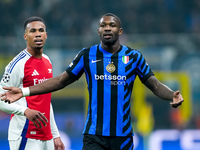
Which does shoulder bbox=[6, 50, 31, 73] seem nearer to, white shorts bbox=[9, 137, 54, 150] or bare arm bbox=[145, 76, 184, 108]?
white shorts bbox=[9, 137, 54, 150]

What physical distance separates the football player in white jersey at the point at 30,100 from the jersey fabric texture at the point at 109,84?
627 mm

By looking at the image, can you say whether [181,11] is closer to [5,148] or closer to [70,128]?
[70,128]

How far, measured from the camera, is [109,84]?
4285 mm

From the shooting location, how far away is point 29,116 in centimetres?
440

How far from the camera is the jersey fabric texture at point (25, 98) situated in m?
4.73

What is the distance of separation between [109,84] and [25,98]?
1034mm

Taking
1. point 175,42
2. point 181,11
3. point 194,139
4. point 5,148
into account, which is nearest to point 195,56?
point 175,42

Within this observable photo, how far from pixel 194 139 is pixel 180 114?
5.30 feet

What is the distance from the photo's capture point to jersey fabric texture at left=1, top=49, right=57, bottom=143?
186 inches

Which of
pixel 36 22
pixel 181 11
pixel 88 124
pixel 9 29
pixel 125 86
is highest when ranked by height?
pixel 181 11

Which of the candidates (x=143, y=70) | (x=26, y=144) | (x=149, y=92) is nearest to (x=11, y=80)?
(x=26, y=144)

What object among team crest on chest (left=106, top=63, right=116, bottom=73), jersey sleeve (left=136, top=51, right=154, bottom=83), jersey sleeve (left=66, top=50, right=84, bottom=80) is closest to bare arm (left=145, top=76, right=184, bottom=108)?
jersey sleeve (left=136, top=51, right=154, bottom=83)

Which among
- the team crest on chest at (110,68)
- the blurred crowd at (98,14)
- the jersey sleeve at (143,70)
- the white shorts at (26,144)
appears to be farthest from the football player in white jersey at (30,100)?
the blurred crowd at (98,14)

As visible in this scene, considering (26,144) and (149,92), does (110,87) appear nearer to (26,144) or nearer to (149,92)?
(26,144)
